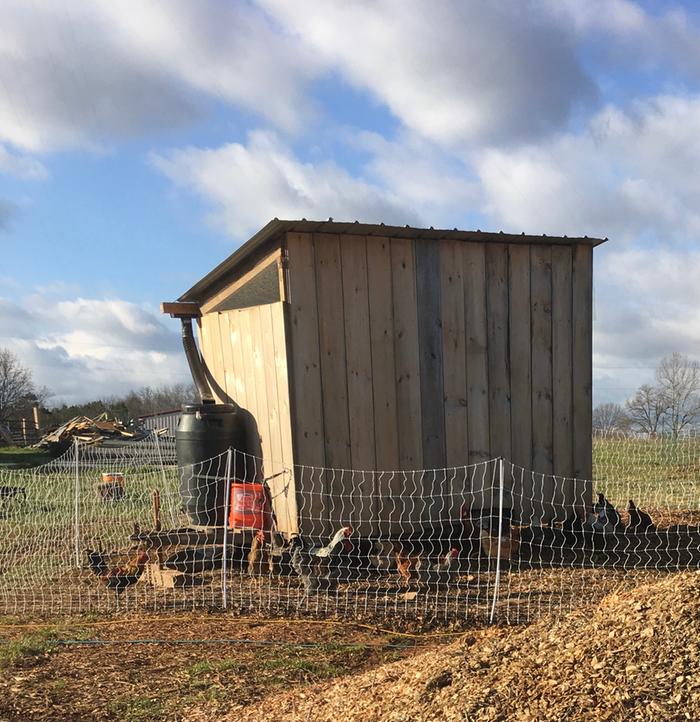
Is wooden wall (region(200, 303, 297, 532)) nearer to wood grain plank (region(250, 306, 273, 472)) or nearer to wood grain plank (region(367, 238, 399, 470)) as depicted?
wood grain plank (region(250, 306, 273, 472))

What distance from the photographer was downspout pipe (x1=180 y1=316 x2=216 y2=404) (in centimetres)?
943

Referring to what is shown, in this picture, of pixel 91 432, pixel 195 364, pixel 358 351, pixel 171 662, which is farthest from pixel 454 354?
pixel 91 432

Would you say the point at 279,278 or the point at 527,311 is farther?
the point at 527,311

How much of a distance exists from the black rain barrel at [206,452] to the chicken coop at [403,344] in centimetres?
32

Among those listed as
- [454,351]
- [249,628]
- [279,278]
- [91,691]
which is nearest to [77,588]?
[249,628]

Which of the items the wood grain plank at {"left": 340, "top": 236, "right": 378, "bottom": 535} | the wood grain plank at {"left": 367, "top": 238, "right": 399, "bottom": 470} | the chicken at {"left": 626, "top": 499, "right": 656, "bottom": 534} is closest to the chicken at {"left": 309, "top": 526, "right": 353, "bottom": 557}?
the wood grain plank at {"left": 340, "top": 236, "right": 378, "bottom": 535}

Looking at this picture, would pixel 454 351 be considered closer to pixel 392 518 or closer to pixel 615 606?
pixel 392 518

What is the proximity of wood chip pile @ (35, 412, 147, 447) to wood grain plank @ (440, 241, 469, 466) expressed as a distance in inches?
706

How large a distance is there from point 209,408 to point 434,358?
254cm

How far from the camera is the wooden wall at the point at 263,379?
774cm

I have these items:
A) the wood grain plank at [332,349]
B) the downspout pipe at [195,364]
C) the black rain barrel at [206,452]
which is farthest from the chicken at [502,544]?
the downspout pipe at [195,364]

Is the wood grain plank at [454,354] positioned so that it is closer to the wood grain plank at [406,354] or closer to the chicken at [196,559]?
the wood grain plank at [406,354]

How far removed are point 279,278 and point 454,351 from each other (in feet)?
7.19

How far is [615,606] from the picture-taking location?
4566mm
